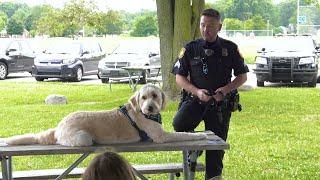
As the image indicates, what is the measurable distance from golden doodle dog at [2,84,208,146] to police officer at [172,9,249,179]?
3.22ft

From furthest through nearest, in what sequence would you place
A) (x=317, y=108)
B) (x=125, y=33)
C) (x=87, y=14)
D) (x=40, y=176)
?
(x=125, y=33) < (x=87, y=14) < (x=317, y=108) < (x=40, y=176)

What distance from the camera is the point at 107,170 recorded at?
97.4 inches

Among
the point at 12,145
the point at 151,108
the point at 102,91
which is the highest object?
the point at 151,108

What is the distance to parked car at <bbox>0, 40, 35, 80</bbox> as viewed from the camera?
2289 cm

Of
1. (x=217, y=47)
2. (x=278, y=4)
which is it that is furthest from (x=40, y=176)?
(x=278, y=4)

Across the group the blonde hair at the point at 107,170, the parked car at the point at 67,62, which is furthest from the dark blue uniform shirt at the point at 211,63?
the parked car at the point at 67,62

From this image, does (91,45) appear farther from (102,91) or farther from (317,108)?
(317,108)

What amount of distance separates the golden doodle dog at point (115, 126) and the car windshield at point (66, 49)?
18.3 metres

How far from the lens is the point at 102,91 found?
17234mm

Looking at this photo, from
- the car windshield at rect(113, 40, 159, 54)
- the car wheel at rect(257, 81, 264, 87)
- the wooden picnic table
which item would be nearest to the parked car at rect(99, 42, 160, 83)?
the car windshield at rect(113, 40, 159, 54)

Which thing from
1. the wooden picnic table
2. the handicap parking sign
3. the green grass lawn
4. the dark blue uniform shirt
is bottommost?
the green grass lawn

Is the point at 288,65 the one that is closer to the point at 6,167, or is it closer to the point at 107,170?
the point at 6,167

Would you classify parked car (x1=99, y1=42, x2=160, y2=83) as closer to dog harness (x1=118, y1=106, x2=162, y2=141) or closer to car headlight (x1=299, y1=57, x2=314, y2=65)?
car headlight (x1=299, y1=57, x2=314, y2=65)

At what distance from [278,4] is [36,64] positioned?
48991 mm
